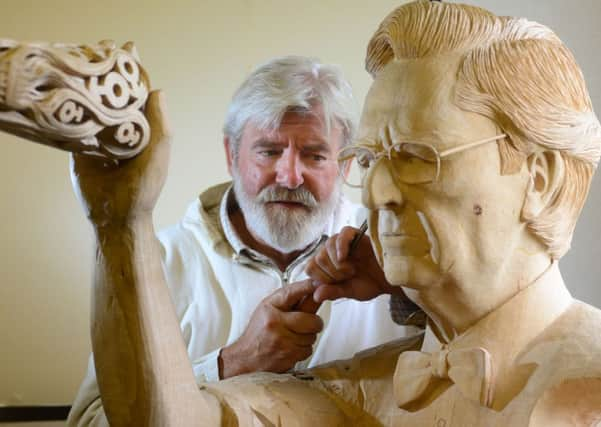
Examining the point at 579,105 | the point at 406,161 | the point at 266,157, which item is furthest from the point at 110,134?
the point at 266,157

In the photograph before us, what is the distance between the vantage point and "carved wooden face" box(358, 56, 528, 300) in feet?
3.98

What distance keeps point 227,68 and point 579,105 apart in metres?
1.48

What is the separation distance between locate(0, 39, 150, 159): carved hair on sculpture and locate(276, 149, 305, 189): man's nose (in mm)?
746

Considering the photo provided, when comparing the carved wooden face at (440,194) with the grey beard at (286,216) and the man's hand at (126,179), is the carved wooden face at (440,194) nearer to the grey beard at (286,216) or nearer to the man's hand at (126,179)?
the man's hand at (126,179)

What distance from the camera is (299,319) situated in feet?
5.16

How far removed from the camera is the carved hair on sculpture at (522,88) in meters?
1.22

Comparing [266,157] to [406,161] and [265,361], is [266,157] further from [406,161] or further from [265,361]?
[406,161]

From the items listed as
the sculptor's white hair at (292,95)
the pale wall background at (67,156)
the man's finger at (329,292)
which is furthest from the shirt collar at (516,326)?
the pale wall background at (67,156)

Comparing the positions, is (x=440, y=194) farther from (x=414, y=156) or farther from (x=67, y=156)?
(x=67, y=156)

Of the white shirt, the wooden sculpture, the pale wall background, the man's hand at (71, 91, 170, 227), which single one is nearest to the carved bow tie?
the wooden sculpture

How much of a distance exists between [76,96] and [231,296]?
994 mm

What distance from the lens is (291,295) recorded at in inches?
62.4

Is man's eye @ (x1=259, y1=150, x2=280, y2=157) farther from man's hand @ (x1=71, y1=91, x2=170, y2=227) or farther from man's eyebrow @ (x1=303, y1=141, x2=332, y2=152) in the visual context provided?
man's hand @ (x1=71, y1=91, x2=170, y2=227)

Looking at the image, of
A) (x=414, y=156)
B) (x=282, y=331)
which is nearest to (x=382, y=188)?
(x=414, y=156)
